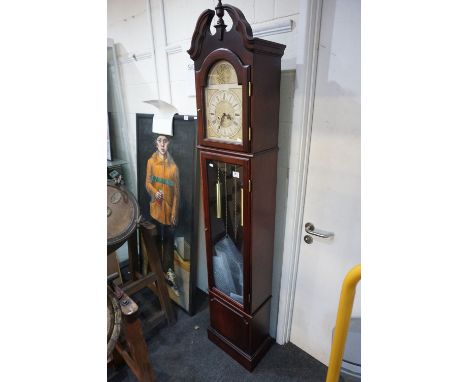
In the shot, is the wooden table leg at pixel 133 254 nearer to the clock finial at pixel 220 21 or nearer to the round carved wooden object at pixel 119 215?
the round carved wooden object at pixel 119 215

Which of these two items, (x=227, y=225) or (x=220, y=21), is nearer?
(x=220, y=21)

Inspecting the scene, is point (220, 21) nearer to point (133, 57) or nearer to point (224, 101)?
point (224, 101)

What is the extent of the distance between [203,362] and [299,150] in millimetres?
1446

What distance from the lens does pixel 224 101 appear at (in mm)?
1232

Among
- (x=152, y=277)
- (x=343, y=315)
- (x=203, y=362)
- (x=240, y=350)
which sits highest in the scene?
(x=343, y=315)

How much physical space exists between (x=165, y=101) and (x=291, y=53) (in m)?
1.08

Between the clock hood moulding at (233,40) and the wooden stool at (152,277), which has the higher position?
the clock hood moulding at (233,40)

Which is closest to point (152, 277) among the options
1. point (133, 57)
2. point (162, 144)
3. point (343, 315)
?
point (162, 144)

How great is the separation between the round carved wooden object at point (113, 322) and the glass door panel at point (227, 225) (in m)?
0.57

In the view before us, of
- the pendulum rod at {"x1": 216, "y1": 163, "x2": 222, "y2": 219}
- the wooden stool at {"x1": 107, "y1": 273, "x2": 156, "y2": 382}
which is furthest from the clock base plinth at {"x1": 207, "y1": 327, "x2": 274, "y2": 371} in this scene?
the pendulum rod at {"x1": 216, "y1": 163, "x2": 222, "y2": 219}

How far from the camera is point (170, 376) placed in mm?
1590

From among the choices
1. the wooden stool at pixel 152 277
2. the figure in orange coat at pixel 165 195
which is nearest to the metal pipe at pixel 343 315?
the wooden stool at pixel 152 277

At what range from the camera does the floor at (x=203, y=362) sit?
1581mm
